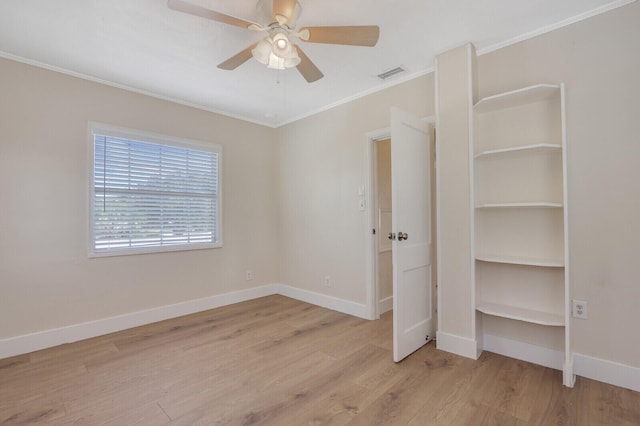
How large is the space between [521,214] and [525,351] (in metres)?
1.09

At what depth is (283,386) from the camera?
6.84ft

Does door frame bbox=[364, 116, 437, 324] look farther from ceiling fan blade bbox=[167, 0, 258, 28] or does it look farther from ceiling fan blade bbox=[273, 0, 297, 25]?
ceiling fan blade bbox=[167, 0, 258, 28]

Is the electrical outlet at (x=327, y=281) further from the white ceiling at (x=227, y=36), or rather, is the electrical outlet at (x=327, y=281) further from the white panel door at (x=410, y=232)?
the white ceiling at (x=227, y=36)

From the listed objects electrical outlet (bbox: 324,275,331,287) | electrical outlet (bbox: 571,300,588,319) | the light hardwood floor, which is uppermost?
electrical outlet (bbox: 571,300,588,319)

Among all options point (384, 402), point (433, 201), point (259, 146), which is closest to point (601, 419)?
point (384, 402)

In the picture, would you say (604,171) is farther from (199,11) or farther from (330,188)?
(199,11)

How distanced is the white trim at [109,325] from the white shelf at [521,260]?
3.05 metres

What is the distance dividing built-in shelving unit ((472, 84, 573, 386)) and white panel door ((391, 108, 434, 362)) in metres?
0.43

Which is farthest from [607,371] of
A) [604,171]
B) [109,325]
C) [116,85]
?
[116,85]

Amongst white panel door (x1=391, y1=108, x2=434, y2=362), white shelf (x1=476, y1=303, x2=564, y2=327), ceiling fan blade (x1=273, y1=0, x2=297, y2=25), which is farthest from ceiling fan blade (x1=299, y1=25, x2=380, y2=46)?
white shelf (x1=476, y1=303, x2=564, y2=327)

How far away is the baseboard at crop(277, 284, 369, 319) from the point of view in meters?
3.48

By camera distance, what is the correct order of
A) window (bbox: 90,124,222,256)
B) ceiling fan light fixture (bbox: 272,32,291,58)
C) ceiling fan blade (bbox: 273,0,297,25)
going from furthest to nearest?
window (bbox: 90,124,222,256)
ceiling fan light fixture (bbox: 272,32,291,58)
ceiling fan blade (bbox: 273,0,297,25)

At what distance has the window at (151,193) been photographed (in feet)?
9.98

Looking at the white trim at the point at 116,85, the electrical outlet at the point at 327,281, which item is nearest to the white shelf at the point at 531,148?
the electrical outlet at the point at 327,281
